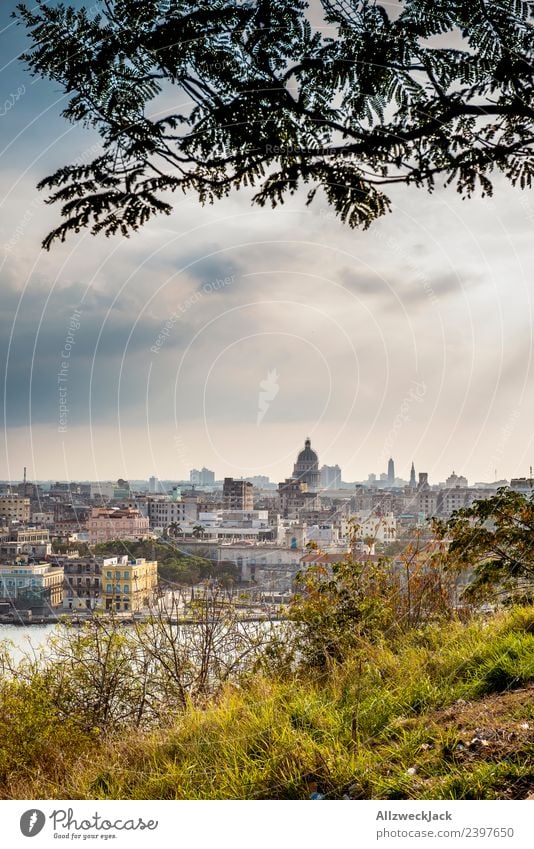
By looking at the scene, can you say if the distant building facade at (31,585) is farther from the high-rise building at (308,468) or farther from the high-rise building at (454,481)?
the high-rise building at (454,481)

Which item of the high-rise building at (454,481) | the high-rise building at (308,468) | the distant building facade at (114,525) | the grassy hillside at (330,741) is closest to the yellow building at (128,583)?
the distant building facade at (114,525)

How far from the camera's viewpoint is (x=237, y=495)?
2.32 metres

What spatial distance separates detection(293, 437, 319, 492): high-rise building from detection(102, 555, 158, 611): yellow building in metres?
0.64

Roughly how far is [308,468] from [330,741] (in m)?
0.94

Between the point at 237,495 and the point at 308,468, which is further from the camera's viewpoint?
the point at 308,468

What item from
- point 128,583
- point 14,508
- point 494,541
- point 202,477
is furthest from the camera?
point 494,541

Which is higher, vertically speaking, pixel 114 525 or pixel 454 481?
pixel 454 481

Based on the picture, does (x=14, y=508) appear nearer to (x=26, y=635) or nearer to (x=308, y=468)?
(x=26, y=635)

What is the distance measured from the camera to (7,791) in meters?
2.35

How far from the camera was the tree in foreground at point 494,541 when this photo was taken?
273cm
